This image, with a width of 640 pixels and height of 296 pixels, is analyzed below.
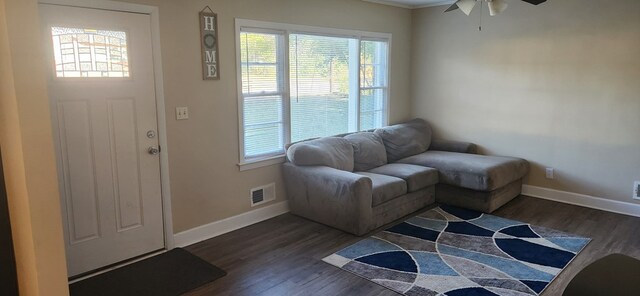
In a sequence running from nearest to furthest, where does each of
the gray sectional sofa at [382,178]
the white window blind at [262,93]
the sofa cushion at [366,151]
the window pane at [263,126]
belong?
the gray sectional sofa at [382,178] → the white window blind at [262,93] → the window pane at [263,126] → the sofa cushion at [366,151]

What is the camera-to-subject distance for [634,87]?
4.26 m

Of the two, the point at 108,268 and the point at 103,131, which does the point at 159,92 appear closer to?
the point at 103,131

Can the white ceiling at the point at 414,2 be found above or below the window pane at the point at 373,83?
above

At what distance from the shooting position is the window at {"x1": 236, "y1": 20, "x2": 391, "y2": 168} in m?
4.12

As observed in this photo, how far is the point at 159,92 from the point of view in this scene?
3.42m

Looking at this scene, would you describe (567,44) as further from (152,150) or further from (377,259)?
(152,150)

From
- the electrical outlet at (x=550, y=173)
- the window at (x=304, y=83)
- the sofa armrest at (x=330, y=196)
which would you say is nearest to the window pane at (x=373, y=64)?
the window at (x=304, y=83)

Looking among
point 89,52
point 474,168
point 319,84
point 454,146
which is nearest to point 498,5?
point 474,168

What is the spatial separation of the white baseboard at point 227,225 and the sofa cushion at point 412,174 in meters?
1.11

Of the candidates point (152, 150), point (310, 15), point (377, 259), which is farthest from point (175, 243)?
point (310, 15)

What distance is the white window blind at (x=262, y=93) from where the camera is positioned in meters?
4.06

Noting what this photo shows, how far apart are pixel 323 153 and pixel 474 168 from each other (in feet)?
5.11

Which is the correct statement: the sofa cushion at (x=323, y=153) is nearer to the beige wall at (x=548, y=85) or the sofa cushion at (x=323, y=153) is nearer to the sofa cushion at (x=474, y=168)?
the sofa cushion at (x=474, y=168)

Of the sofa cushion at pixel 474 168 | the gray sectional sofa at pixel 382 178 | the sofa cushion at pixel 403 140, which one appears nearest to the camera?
the gray sectional sofa at pixel 382 178
